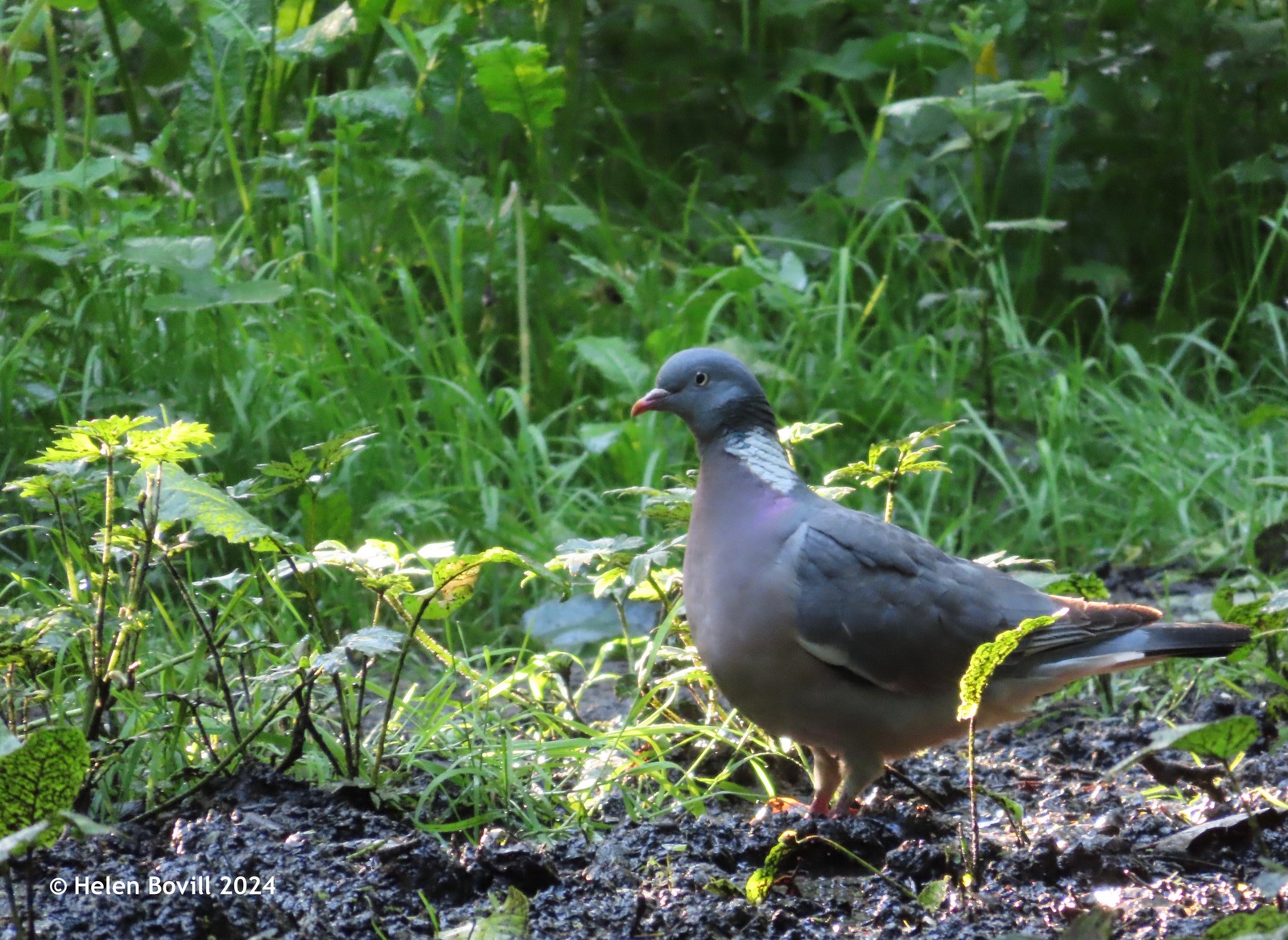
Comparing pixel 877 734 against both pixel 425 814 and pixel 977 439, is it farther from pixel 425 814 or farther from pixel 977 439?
pixel 977 439

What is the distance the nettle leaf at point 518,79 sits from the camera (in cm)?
437

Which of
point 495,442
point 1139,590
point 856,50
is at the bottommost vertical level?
point 1139,590

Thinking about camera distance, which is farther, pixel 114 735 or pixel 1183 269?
pixel 1183 269

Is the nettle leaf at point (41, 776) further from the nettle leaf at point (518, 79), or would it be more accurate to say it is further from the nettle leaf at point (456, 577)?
the nettle leaf at point (518, 79)

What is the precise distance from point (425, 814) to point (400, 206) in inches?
115

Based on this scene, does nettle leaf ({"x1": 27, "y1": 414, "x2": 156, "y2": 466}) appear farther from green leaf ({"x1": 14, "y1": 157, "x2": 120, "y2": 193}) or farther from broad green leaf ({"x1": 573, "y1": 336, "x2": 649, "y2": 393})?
broad green leaf ({"x1": 573, "y1": 336, "x2": 649, "y2": 393})

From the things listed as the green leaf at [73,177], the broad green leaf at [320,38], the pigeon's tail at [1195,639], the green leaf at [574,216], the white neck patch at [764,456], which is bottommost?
the pigeon's tail at [1195,639]

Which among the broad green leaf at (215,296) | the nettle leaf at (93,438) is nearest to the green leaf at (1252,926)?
the nettle leaf at (93,438)

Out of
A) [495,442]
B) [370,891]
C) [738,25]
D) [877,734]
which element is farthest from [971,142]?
[370,891]

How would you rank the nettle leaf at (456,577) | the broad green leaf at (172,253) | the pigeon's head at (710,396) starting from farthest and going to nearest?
the broad green leaf at (172,253) < the pigeon's head at (710,396) < the nettle leaf at (456,577)

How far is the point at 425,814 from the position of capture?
92.7 inches

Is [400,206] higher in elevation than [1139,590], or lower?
higher

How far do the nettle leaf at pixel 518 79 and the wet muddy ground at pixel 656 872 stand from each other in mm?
2727

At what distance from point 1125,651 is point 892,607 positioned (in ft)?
1.69
